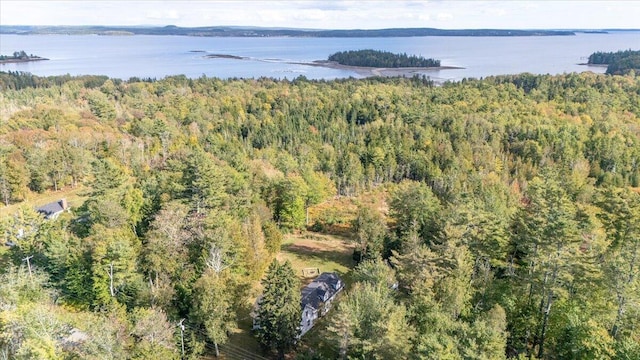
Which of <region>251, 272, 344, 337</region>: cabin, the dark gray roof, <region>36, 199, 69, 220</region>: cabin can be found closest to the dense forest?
<region>251, 272, 344, 337</region>: cabin

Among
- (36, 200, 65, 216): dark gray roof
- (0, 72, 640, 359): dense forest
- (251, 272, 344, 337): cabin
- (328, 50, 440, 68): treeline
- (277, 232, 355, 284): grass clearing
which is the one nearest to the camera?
(0, 72, 640, 359): dense forest

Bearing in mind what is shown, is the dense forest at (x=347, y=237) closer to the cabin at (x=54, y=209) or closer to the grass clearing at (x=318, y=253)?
the grass clearing at (x=318, y=253)

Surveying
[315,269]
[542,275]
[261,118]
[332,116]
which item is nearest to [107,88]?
[261,118]

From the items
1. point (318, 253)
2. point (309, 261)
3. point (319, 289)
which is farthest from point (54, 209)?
point (319, 289)

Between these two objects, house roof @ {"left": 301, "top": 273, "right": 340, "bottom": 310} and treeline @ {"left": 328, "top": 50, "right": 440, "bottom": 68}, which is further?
treeline @ {"left": 328, "top": 50, "right": 440, "bottom": 68}

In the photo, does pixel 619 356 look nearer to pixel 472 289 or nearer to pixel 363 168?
pixel 472 289

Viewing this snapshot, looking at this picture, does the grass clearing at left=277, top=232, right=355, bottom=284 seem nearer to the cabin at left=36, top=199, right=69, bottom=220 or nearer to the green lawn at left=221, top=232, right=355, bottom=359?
the green lawn at left=221, top=232, right=355, bottom=359

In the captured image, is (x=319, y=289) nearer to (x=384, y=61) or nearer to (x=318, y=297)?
(x=318, y=297)
